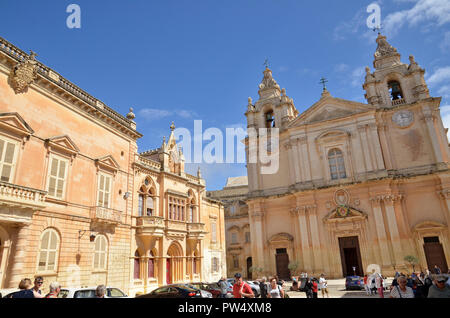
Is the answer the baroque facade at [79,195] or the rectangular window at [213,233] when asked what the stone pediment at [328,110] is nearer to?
the rectangular window at [213,233]

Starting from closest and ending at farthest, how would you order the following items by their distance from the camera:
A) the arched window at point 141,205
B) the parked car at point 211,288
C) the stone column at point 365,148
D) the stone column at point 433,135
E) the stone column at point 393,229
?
the parked car at point 211,288 < the arched window at point 141,205 < the stone column at point 393,229 < the stone column at point 433,135 < the stone column at point 365,148

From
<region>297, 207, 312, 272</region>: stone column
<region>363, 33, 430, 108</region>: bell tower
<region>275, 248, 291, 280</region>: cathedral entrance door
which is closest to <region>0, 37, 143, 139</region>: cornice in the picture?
Result: <region>297, 207, 312, 272</region>: stone column

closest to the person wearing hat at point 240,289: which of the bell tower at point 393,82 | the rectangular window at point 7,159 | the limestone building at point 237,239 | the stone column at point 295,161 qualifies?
the rectangular window at point 7,159

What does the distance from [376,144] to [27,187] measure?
1043 inches

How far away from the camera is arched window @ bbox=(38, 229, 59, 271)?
14.5 metres

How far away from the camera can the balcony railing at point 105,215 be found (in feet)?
58.0

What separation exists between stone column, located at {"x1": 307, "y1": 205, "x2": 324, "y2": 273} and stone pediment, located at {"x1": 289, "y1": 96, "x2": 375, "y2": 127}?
893 centimetres

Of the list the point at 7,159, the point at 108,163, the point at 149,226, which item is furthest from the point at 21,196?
the point at 149,226

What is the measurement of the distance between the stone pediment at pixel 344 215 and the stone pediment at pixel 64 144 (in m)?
21.0

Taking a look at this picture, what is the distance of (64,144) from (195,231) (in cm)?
1359

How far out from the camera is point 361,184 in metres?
26.8
